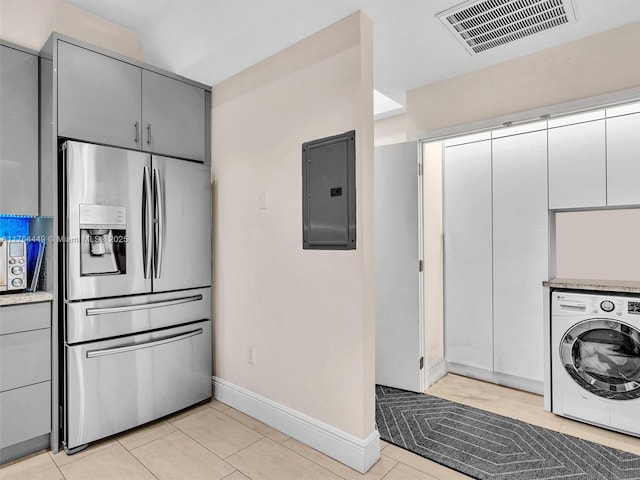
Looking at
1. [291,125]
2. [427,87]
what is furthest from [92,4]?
[427,87]

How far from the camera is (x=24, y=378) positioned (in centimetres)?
209

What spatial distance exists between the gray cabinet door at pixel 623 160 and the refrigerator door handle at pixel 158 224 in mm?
3232

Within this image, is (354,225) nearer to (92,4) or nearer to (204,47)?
(204,47)

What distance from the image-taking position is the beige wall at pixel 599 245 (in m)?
2.76

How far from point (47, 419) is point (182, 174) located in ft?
5.64

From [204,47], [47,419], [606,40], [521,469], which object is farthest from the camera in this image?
[204,47]

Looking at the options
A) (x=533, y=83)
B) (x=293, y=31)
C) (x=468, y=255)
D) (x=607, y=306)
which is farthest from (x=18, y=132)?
(x=607, y=306)

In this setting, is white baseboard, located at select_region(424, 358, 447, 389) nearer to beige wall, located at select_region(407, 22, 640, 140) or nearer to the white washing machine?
the white washing machine

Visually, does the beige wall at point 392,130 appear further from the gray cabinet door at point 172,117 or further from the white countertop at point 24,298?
the white countertop at point 24,298

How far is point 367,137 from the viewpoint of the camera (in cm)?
208

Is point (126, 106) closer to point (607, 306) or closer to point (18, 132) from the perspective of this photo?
point (18, 132)

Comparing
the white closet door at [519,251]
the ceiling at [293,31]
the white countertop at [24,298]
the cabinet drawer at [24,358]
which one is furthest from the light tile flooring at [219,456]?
the ceiling at [293,31]

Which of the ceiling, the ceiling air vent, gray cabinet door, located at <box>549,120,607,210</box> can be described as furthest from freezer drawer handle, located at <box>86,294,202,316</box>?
gray cabinet door, located at <box>549,120,607,210</box>

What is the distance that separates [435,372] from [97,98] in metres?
3.37
